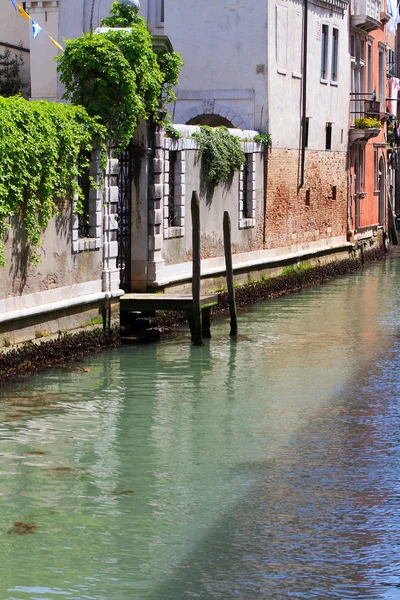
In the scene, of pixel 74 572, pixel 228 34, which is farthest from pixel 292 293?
pixel 74 572

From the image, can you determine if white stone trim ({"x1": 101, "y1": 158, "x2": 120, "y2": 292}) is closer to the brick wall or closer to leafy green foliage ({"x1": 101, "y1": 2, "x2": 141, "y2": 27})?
leafy green foliage ({"x1": 101, "y1": 2, "x2": 141, "y2": 27})

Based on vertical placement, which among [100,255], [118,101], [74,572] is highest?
[118,101]

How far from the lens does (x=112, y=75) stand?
1552cm

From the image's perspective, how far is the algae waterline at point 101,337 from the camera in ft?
44.6

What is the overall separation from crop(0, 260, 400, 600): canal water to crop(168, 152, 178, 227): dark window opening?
146 inches

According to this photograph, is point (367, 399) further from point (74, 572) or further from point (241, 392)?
point (74, 572)

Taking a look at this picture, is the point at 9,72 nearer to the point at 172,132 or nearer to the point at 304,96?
the point at 304,96

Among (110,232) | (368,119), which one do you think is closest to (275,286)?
(110,232)

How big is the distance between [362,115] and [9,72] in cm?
1038

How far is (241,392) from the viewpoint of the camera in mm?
13062

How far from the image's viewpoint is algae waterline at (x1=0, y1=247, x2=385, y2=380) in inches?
535

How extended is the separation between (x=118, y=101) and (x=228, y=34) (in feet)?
29.3

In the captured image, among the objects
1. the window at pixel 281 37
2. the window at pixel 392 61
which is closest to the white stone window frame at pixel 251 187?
the window at pixel 281 37

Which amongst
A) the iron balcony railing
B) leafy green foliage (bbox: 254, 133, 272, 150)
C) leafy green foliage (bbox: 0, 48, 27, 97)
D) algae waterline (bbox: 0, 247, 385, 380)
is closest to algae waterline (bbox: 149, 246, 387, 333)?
algae waterline (bbox: 0, 247, 385, 380)
